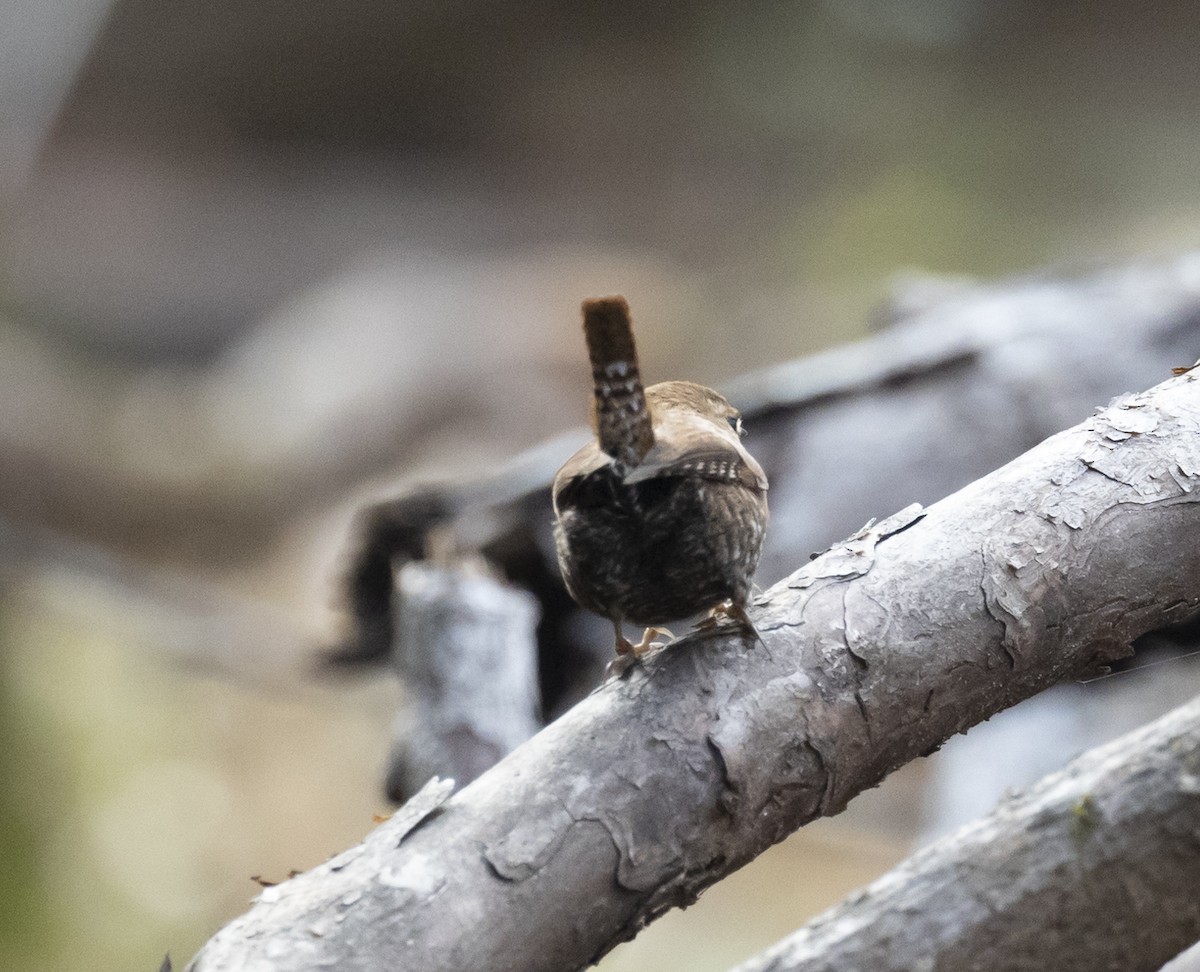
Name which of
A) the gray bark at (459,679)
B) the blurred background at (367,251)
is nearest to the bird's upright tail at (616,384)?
the gray bark at (459,679)

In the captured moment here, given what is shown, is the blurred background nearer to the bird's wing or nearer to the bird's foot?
the bird's foot

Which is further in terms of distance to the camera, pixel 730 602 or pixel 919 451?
pixel 919 451

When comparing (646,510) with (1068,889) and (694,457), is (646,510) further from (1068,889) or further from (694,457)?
(1068,889)

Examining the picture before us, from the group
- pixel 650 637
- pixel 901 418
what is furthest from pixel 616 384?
pixel 901 418

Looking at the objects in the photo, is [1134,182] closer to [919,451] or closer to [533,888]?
[919,451]

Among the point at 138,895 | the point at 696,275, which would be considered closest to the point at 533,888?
the point at 138,895
